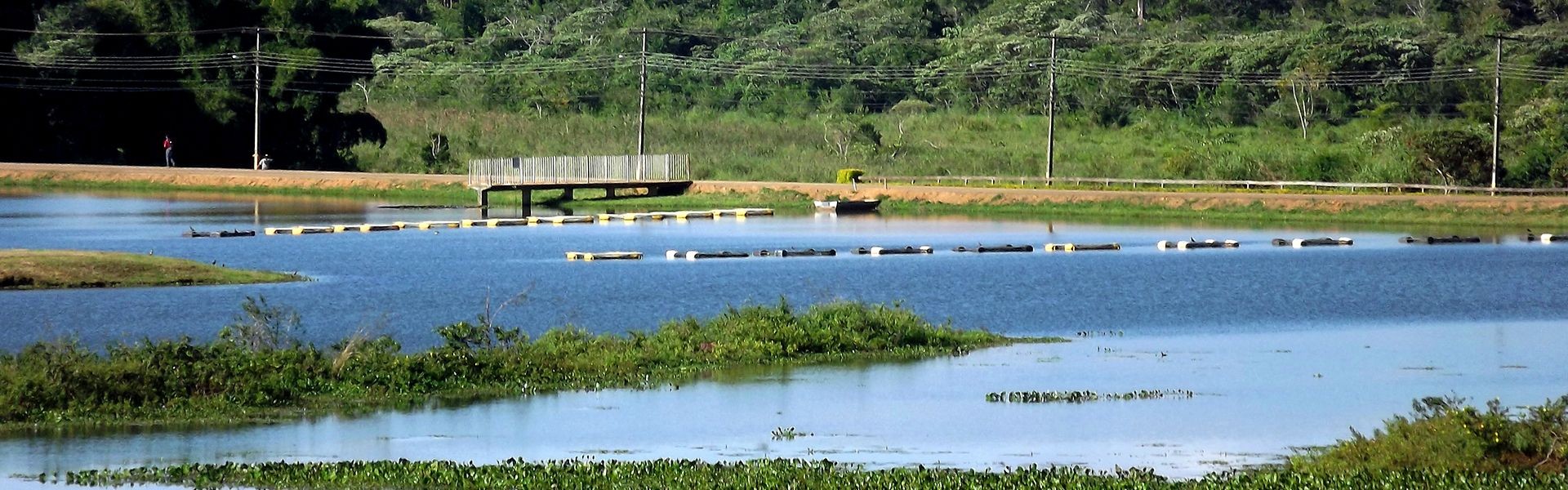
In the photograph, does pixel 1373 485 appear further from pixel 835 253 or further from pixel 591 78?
pixel 591 78

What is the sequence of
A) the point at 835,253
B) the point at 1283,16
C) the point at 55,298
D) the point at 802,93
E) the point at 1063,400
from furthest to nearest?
1. the point at 1283,16
2. the point at 802,93
3. the point at 835,253
4. the point at 55,298
5. the point at 1063,400

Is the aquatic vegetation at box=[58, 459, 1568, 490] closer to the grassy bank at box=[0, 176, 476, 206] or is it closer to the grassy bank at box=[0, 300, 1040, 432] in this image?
the grassy bank at box=[0, 300, 1040, 432]

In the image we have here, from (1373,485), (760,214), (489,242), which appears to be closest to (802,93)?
(760,214)

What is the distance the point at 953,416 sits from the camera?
942 inches

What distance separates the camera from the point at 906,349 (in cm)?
3067

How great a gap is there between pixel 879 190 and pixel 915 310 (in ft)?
114

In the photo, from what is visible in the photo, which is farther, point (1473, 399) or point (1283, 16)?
point (1283, 16)

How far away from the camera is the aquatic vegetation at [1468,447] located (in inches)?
748

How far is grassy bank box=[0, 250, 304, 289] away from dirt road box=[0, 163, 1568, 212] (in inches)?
1287

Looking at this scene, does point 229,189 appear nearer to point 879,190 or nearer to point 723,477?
point 879,190

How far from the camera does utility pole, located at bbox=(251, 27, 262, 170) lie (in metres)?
80.6

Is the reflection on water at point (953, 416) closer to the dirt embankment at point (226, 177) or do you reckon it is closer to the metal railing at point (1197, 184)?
the metal railing at point (1197, 184)

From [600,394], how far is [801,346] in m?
4.89

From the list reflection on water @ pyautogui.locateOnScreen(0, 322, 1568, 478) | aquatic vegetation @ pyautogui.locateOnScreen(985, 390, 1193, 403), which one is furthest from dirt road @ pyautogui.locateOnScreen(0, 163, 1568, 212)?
aquatic vegetation @ pyautogui.locateOnScreen(985, 390, 1193, 403)
